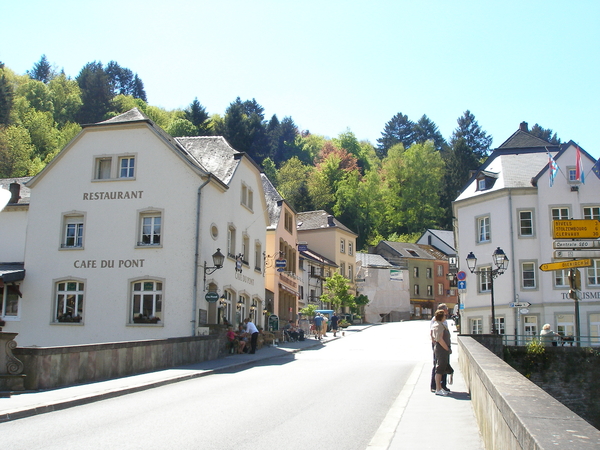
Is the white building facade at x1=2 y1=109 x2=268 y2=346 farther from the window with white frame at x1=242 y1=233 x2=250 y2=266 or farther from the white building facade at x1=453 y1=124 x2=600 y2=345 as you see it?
the white building facade at x1=453 y1=124 x2=600 y2=345

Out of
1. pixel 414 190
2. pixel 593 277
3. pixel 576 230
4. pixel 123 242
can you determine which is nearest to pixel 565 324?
pixel 593 277

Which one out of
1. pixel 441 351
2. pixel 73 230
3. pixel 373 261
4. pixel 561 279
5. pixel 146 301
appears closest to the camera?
pixel 441 351

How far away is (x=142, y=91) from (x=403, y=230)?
2488 inches

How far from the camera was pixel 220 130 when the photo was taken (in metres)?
90.9

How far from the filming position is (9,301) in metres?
28.9

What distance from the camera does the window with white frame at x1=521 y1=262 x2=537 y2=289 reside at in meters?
37.6

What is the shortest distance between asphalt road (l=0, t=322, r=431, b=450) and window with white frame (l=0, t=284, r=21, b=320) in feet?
47.0

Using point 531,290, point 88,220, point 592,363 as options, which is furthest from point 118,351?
point 531,290

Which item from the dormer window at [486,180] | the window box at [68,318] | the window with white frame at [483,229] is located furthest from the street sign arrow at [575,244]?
the dormer window at [486,180]

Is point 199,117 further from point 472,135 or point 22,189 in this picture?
point 22,189

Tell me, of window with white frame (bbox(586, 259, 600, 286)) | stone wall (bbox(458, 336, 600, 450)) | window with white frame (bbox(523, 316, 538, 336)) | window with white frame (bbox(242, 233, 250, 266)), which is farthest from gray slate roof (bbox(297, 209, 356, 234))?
stone wall (bbox(458, 336, 600, 450))

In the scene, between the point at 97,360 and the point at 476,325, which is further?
the point at 476,325

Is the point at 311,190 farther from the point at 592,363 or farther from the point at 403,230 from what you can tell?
the point at 592,363

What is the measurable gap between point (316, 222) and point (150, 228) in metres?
41.2
